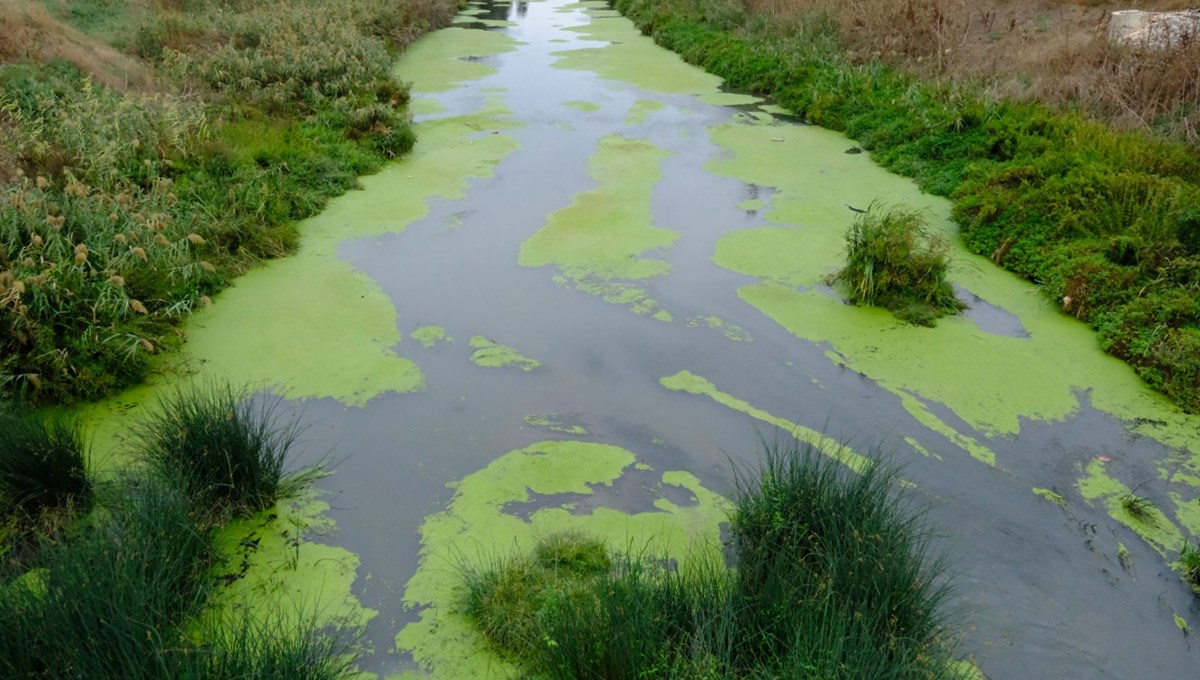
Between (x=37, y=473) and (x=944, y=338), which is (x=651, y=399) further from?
→ (x=37, y=473)

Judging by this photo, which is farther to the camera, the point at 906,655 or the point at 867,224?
the point at 867,224

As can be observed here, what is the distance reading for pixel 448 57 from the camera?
484 inches

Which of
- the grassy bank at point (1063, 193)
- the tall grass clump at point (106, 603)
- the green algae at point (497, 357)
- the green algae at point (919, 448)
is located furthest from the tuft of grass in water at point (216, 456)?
the grassy bank at point (1063, 193)

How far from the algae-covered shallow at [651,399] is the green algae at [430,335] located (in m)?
0.02

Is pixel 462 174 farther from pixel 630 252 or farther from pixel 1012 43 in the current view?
pixel 1012 43

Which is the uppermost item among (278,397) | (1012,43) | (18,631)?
(1012,43)

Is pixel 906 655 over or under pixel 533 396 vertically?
over

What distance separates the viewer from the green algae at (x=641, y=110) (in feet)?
29.9

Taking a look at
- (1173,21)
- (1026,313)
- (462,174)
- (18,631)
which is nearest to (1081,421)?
(1026,313)

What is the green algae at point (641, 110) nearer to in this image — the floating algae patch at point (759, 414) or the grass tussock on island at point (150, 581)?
the floating algae patch at point (759, 414)

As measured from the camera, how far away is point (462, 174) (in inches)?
293

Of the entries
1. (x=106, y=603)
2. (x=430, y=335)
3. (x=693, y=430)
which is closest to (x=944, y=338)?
(x=693, y=430)

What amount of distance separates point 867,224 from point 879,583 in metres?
3.15

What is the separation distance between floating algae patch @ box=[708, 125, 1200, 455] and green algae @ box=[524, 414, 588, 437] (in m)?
1.57
